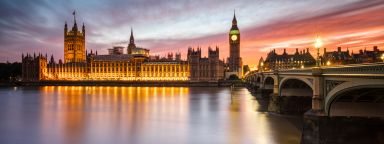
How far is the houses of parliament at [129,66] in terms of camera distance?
518ft

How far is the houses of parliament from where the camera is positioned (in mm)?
157875

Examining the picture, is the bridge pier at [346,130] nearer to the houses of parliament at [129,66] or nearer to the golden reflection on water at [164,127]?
the golden reflection on water at [164,127]

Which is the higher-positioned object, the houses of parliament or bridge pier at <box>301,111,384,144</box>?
the houses of parliament

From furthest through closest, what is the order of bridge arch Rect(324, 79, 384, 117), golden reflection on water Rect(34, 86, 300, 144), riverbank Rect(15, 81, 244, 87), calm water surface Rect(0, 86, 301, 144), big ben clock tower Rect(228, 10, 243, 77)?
big ben clock tower Rect(228, 10, 243, 77), riverbank Rect(15, 81, 244, 87), golden reflection on water Rect(34, 86, 300, 144), calm water surface Rect(0, 86, 301, 144), bridge arch Rect(324, 79, 384, 117)

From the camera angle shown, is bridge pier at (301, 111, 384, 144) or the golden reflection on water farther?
the golden reflection on water

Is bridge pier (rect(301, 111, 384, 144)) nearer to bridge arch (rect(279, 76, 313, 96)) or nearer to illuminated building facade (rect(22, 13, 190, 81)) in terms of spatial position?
bridge arch (rect(279, 76, 313, 96))

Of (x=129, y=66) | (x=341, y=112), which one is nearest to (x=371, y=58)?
(x=341, y=112)

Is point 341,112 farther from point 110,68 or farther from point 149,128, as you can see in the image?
point 110,68

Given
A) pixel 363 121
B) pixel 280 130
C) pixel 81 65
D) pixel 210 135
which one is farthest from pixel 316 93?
pixel 81 65

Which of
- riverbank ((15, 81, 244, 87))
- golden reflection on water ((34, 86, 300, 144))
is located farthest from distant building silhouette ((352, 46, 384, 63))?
riverbank ((15, 81, 244, 87))

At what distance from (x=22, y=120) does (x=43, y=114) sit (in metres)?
6.00

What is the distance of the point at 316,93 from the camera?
22531 mm

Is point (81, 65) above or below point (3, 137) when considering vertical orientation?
above

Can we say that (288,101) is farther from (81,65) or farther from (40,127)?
(81,65)
